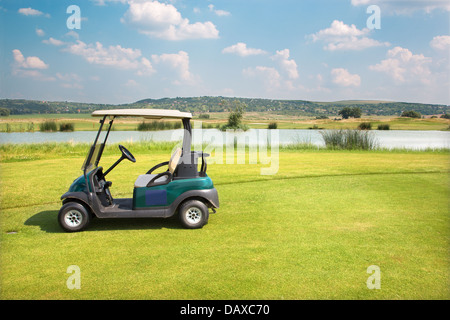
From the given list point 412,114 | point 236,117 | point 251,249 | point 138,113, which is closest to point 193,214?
point 251,249

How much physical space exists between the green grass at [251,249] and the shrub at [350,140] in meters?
13.7

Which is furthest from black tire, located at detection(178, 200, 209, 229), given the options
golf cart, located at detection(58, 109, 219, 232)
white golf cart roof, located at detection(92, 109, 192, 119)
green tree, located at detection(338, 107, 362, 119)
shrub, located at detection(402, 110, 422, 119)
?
shrub, located at detection(402, 110, 422, 119)

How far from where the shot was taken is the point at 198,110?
1778 inches

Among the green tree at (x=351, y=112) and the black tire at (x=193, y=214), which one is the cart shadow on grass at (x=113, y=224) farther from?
the green tree at (x=351, y=112)

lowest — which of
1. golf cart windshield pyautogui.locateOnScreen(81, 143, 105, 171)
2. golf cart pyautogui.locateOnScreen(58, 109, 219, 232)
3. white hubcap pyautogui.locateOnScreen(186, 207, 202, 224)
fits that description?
white hubcap pyautogui.locateOnScreen(186, 207, 202, 224)

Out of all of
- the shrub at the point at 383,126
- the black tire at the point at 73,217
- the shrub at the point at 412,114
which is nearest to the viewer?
the black tire at the point at 73,217

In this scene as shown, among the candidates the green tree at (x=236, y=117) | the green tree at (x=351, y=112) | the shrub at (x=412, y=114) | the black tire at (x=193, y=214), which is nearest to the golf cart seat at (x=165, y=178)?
the black tire at (x=193, y=214)

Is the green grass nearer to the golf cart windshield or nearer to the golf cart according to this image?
the golf cart

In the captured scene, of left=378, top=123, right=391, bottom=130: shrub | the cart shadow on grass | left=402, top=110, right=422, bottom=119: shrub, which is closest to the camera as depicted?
the cart shadow on grass

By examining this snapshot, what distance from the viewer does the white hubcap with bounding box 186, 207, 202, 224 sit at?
596 cm

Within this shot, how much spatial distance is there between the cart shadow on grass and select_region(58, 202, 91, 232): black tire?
0.17 m

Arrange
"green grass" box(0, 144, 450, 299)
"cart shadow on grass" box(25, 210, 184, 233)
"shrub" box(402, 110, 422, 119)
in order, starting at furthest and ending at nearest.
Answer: "shrub" box(402, 110, 422, 119)
"cart shadow on grass" box(25, 210, 184, 233)
"green grass" box(0, 144, 450, 299)

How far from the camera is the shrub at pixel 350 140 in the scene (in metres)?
22.8
